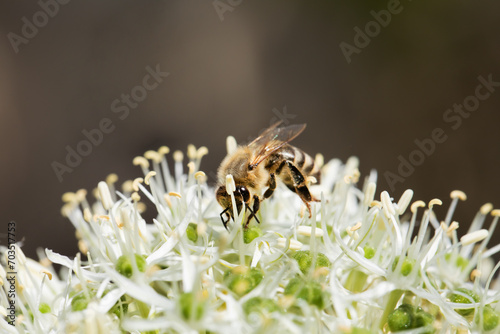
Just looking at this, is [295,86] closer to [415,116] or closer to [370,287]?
[415,116]

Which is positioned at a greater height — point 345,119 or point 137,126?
point 137,126

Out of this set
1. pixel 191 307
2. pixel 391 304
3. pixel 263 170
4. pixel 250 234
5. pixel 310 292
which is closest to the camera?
pixel 191 307

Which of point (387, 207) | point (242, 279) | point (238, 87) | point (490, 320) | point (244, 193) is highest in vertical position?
point (238, 87)

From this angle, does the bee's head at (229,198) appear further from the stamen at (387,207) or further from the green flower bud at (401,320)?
the green flower bud at (401,320)

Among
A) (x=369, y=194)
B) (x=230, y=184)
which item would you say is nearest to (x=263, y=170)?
(x=230, y=184)

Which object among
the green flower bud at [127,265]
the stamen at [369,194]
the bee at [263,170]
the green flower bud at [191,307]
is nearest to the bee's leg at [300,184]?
the bee at [263,170]

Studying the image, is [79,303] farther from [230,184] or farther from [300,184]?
[300,184]

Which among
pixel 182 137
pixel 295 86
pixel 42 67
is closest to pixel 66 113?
pixel 42 67
